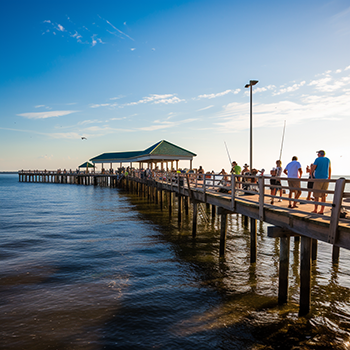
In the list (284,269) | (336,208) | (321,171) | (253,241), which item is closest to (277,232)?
(284,269)

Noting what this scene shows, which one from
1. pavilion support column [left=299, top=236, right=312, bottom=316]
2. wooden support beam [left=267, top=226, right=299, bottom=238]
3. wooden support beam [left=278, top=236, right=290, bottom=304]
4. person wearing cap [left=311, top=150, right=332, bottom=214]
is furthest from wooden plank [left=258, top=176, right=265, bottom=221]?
pavilion support column [left=299, top=236, right=312, bottom=316]

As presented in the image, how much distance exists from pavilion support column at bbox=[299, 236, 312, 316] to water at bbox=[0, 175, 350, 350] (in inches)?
10.3

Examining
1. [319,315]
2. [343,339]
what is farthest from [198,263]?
[343,339]

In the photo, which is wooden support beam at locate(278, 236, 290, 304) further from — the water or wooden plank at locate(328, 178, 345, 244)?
wooden plank at locate(328, 178, 345, 244)

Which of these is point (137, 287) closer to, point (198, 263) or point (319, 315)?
point (198, 263)

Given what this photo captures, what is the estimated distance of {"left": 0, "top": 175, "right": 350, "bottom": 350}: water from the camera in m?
6.03

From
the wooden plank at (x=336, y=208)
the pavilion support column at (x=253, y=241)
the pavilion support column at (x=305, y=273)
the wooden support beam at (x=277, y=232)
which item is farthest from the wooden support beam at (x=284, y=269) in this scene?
the pavilion support column at (x=253, y=241)

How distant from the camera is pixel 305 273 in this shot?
256 inches

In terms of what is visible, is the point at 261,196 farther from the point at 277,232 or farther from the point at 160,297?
the point at 160,297

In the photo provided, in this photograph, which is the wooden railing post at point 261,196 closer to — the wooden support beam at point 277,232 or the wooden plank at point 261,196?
the wooden plank at point 261,196

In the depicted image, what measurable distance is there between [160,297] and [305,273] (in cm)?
392

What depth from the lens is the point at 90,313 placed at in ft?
23.1

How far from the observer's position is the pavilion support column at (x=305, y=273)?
645 cm

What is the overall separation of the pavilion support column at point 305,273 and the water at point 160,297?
26cm
